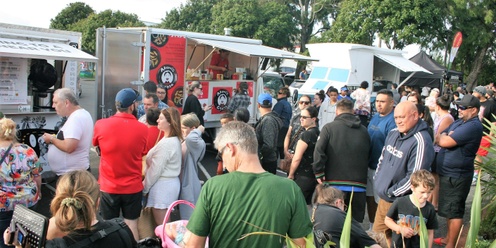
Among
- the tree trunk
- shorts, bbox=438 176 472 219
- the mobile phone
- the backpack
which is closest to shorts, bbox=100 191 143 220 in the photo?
Result: the backpack

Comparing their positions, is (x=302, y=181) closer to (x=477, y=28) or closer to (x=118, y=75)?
(x=118, y=75)

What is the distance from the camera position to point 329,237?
10.9ft

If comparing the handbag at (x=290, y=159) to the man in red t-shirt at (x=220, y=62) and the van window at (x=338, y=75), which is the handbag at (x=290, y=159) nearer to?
the man in red t-shirt at (x=220, y=62)

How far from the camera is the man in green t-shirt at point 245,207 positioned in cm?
262

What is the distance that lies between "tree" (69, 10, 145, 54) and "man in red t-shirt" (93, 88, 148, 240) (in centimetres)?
3885

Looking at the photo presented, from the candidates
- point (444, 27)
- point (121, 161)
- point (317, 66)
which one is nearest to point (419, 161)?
point (121, 161)

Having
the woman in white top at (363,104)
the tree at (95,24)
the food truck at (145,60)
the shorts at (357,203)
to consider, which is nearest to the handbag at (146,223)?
the shorts at (357,203)

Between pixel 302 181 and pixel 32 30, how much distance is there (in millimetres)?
4978

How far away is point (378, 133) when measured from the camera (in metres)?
5.64

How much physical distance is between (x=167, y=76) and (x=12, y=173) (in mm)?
5915

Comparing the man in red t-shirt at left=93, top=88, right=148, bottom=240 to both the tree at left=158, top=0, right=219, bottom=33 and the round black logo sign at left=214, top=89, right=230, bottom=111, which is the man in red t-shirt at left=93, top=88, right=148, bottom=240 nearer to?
the round black logo sign at left=214, top=89, right=230, bottom=111

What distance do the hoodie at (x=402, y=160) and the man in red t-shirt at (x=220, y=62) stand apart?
7867 millimetres

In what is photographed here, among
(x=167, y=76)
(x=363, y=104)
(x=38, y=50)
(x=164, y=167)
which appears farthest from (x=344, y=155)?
(x=363, y=104)

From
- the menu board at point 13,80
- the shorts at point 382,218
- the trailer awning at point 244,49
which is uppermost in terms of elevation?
the trailer awning at point 244,49
